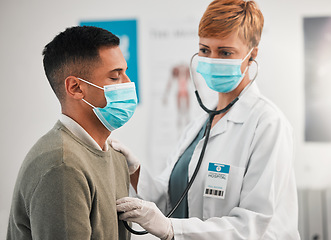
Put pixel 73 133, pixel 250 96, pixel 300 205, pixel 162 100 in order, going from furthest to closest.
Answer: pixel 162 100
pixel 300 205
pixel 250 96
pixel 73 133

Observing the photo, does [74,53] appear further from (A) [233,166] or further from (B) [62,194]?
(A) [233,166]

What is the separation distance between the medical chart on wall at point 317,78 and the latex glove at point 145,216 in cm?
174

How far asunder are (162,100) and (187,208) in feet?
4.33

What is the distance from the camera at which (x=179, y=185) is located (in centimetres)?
160

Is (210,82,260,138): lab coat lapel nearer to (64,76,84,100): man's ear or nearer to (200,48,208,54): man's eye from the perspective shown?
(200,48,208,54): man's eye

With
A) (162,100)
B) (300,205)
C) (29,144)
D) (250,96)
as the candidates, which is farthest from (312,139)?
(29,144)

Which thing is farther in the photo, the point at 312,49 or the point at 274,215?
the point at 312,49

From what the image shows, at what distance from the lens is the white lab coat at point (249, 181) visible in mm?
1323

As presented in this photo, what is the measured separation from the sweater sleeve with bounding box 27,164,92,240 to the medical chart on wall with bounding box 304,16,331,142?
2130mm

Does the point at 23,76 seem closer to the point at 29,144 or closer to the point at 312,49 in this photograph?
the point at 29,144

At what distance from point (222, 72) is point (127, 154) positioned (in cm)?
49

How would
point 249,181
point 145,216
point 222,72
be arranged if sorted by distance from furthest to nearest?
point 222,72 → point 249,181 → point 145,216

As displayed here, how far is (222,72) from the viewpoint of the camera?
1499mm

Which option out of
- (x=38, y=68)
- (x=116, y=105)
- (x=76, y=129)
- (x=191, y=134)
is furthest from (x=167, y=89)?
(x=76, y=129)
